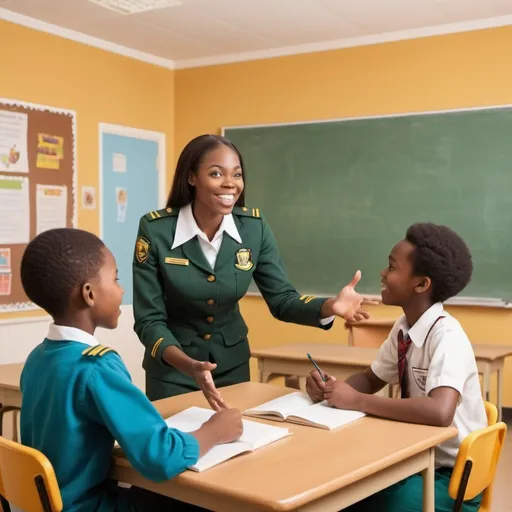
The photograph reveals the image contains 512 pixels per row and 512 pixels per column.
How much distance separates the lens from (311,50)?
5754mm

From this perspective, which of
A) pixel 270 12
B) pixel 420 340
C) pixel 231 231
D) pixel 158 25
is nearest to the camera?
pixel 420 340

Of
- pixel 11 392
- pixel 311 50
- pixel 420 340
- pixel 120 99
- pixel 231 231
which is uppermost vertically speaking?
pixel 311 50

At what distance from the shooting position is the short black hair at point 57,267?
1.63 m

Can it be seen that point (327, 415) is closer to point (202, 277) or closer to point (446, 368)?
point (446, 368)

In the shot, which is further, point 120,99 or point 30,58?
point 120,99

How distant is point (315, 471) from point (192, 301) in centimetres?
92

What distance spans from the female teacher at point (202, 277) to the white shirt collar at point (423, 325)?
197 mm

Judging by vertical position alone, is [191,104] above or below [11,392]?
above

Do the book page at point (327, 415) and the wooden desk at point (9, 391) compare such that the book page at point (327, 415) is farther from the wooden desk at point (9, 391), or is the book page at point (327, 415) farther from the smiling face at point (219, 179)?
the wooden desk at point (9, 391)

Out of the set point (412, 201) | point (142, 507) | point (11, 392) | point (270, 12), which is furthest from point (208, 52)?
point (142, 507)

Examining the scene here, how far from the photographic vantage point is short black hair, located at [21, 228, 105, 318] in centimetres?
163

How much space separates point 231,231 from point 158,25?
10.9ft

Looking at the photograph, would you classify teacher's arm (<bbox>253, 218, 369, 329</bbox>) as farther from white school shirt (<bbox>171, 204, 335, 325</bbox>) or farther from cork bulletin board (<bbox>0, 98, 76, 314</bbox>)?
cork bulletin board (<bbox>0, 98, 76, 314</bbox>)

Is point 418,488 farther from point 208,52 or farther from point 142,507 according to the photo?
point 208,52
